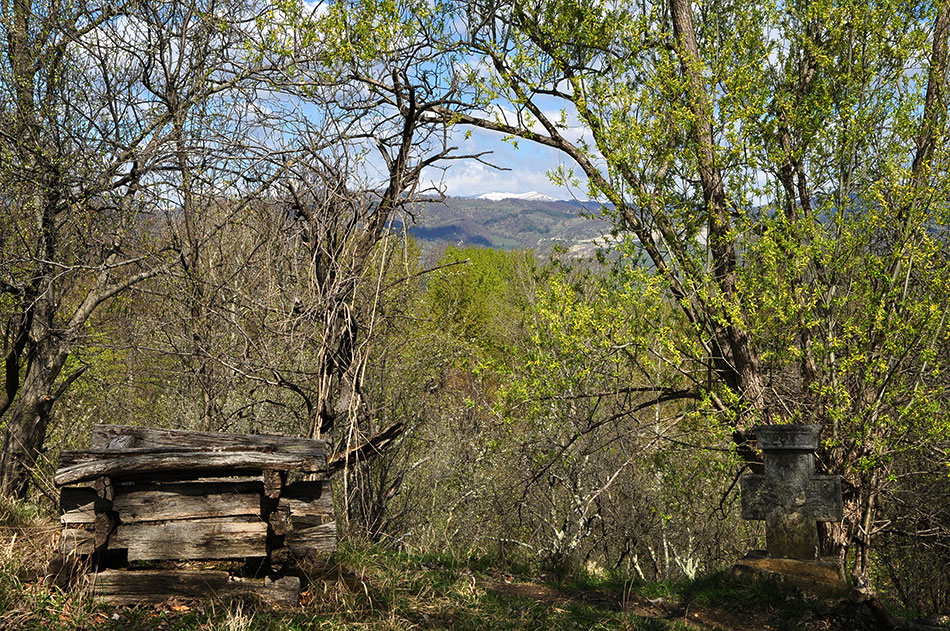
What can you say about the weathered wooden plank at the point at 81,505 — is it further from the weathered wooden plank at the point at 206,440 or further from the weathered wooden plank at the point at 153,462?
the weathered wooden plank at the point at 206,440

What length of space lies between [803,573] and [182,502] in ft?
16.2

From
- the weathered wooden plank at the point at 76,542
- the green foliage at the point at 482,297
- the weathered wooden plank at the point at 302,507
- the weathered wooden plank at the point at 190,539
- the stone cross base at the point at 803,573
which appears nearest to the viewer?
the weathered wooden plank at the point at 76,542

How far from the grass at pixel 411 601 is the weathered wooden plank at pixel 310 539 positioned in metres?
0.15

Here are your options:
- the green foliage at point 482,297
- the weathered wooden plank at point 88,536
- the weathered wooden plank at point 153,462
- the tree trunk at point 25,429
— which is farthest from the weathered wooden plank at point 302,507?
the green foliage at point 482,297

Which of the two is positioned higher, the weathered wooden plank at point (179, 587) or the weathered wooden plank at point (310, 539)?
the weathered wooden plank at point (310, 539)

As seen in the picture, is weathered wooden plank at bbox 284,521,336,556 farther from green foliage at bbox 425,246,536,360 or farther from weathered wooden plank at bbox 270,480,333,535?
green foliage at bbox 425,246,536,360

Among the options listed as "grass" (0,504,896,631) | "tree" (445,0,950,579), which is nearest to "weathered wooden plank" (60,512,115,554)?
"grass" (0,504,896,631)

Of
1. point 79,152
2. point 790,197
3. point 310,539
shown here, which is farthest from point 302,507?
point 790,197

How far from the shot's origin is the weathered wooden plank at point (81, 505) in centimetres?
443

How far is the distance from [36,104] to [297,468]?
4433 millimetres

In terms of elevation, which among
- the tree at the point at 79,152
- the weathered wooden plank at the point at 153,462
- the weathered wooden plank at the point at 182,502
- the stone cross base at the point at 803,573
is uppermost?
the tree at the point at 79,152

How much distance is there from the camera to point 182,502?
4.59 metres

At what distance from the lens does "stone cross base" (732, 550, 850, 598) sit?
6.04 meters

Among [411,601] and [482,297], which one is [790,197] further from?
[482,297]
